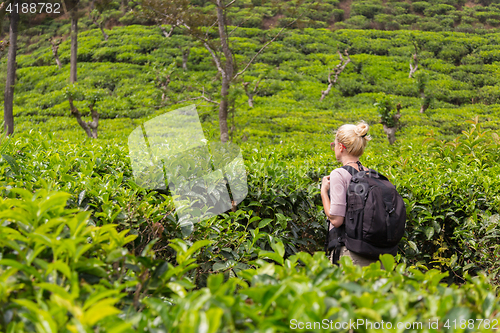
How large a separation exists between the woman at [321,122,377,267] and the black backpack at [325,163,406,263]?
0.13 feet

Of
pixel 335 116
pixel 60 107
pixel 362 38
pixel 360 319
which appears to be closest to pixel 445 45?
pixel 362 38

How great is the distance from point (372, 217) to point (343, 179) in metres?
0.28

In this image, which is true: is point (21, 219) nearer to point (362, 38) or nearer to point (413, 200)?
point (413, 200)

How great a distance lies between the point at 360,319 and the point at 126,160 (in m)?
1.95

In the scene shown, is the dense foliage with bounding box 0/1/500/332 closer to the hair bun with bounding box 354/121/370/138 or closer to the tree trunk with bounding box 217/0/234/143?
the hair bun with bounding box 354/121/370/138

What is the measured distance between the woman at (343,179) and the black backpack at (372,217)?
0.13 ft

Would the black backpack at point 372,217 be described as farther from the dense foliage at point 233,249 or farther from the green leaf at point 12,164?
the green leaf at point 12,164

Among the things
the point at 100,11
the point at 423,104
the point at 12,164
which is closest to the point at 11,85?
the point at 12,164

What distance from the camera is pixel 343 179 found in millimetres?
1961

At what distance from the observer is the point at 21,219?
3.10 feet

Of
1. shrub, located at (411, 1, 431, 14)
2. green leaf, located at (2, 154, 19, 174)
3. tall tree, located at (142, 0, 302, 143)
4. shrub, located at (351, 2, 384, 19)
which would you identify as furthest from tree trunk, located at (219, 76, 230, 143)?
shrub, located at (411, 1, 431, 14)

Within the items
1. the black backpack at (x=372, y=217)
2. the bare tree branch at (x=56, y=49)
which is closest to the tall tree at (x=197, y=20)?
the black backpack at (x=372, y=217)

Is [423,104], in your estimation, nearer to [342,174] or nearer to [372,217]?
[342,174]

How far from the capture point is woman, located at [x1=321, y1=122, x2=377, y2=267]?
193 cm
